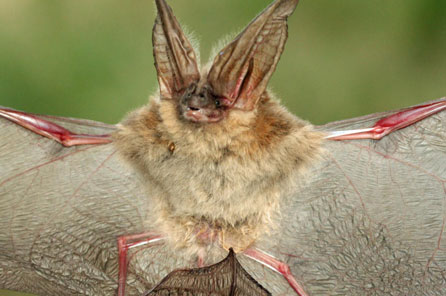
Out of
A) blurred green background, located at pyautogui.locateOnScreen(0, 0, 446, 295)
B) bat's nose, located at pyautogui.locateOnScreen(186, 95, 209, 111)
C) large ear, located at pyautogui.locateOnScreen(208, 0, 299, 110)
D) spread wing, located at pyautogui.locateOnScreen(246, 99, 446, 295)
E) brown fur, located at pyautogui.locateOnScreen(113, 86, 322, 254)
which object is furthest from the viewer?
blurred green background, located at pyautogui.locateOnScreen(0, 0, 446, 295)

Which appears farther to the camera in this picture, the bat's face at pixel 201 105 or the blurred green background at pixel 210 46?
the blurred green background at pixel 210 46

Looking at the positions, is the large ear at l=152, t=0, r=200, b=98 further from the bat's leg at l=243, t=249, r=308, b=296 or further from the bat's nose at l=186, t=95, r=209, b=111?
the bat's leg at l=243, t=249, r=308, b=296

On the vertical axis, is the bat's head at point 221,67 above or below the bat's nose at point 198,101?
above

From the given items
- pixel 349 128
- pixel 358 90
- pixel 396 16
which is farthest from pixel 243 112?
pixel 396 16

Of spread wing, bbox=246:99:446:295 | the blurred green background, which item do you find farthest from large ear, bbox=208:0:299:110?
the blurred green background

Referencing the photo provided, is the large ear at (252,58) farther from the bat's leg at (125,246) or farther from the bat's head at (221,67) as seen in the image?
the bat's leg at (125,246)

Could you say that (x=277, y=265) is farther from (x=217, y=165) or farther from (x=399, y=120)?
(x=399, y=120)

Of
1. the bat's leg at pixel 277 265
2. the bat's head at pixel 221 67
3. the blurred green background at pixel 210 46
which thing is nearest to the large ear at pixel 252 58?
the bat's head at pixel 221 67
